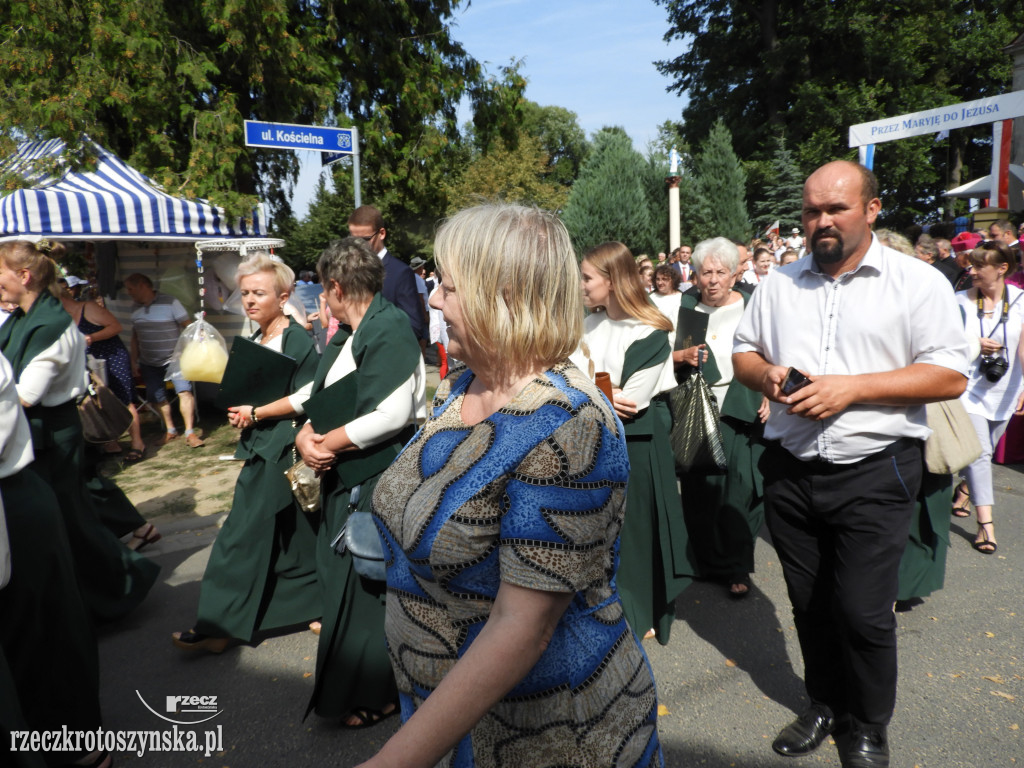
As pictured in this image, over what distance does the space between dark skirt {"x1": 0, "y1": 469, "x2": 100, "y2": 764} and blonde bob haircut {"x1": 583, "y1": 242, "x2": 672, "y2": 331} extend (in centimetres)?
253

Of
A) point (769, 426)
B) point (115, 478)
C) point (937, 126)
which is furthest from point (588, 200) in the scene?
point (769, 426)

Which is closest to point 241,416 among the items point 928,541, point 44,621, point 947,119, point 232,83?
point 44,621

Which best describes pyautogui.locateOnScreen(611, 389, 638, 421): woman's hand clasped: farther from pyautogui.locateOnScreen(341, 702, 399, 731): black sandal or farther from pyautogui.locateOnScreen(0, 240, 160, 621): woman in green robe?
pyautogui.locateOnScreen(0, 240, 160, 621): woman in green robe

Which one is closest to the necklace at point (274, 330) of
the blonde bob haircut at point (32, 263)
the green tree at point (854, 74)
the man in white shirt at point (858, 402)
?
the blonde bob haircut at point (32, 263)

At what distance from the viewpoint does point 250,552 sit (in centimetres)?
378

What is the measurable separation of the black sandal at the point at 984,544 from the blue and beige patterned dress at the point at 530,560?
4.42m

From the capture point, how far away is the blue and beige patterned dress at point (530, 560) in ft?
4.27

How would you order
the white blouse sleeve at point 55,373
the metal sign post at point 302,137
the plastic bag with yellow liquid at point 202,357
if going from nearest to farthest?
1. the white blouse sleeve at point 55,373
2. the plastic bag with yellow liquid at point 202,357
3. the metal sign post at point 302,137

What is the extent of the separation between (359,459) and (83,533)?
6.23ft

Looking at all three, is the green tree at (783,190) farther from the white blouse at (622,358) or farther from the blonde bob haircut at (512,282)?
the blonde bob haircut at (512,282)

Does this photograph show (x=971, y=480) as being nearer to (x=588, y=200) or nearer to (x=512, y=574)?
(x=512, y=574)

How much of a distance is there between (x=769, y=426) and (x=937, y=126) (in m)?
13.3

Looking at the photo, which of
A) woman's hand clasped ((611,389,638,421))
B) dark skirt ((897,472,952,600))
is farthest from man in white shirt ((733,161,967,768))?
dark skirt ((897,472,952,600))

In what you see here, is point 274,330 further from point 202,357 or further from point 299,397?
point 202,357
